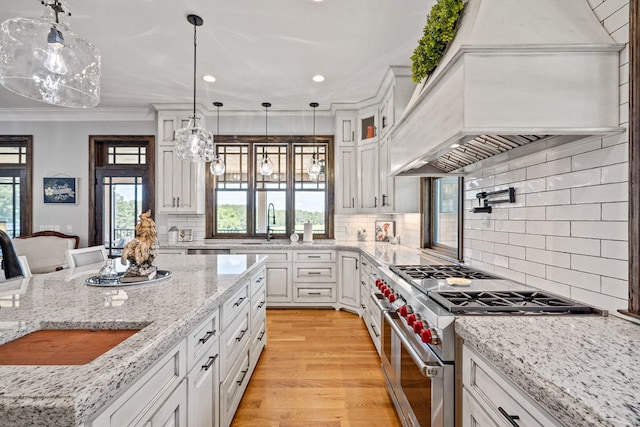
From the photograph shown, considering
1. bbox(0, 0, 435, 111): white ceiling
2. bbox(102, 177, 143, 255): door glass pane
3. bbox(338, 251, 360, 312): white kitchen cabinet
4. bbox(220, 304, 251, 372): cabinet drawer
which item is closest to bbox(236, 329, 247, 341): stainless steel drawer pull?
bbox(220, 304, 251, 372): cabinet drawer

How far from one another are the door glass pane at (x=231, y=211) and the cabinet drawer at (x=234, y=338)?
2.71 meters

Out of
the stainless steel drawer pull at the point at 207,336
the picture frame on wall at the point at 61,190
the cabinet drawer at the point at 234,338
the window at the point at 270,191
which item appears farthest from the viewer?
the window at the point at 270,191

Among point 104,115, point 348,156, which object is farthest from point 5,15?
point 348,156

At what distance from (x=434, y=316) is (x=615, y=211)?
2.58 feet

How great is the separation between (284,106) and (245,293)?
10.4ft

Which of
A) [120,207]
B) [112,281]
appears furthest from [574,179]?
[120,207]

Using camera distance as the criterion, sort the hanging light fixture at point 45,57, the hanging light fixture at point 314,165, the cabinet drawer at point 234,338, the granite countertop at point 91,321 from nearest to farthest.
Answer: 1. the granite countertop at point 91,321
2. the hanging light fixture at point 45,57
3. the cabinet drawer at point 234,338
4. the hanging light fixture at point 314,165

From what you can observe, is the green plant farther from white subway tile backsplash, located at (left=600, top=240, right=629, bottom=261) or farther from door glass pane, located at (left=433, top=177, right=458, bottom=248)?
door glass pane, located at (left=433, top=177, right=458, bottom=248)

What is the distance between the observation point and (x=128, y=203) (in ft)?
15.6

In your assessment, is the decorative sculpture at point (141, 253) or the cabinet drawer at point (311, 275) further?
the cabinet drawer at point (311, 275)

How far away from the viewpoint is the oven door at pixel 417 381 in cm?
123

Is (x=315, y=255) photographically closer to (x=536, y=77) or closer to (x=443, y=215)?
(x=443, y=215)

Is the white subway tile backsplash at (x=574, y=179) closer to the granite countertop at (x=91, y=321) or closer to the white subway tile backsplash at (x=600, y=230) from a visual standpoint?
the white subway tile backsplash at (x=600, y=230)

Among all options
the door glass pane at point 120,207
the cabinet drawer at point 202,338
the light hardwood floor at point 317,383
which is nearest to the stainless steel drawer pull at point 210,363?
the cabinet drawer at point 202,338
